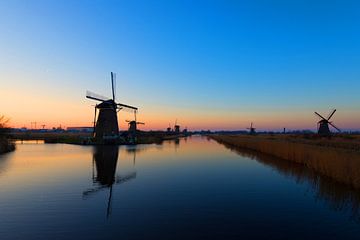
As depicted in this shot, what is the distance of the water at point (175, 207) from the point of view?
858 cm

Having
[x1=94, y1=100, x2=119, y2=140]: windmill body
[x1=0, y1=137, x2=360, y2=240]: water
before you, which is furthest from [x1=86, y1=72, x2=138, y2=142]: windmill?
[x1=0, y1=137, x2=360, y2=240]: water

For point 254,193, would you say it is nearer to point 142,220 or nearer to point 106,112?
point 142,220

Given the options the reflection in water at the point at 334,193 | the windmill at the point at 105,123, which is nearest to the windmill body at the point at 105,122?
the windmill at the point at 105,123

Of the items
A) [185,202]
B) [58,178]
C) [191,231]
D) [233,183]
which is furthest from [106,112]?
[191,231]

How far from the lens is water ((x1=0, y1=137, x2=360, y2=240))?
8.58 m

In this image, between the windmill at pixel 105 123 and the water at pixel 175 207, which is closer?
the water at pixel 175 207

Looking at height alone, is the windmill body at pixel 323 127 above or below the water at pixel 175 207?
above

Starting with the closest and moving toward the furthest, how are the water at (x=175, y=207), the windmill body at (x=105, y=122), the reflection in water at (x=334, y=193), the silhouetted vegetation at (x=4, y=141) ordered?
the water at (x=175, y=207), the reflection in water at (x=334, y=193), the silhouetted vegetation at (x=4, y=141), the windmill body at (x=105, y=122)

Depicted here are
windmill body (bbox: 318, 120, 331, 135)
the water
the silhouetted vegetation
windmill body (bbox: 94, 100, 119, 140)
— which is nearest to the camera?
the water

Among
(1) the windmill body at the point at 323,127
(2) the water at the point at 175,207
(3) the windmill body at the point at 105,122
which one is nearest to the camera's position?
(2) the water at the point at 175,207

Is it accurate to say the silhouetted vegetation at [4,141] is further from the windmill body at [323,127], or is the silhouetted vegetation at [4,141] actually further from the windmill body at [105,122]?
the windmill body at [323,127]

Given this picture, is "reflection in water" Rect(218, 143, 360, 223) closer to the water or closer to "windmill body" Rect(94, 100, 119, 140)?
the water

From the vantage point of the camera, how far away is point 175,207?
11.4 meters

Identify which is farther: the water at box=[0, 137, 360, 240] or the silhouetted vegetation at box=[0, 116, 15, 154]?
the silhouetted vegetation at box=[0, 116, 15, 154]
